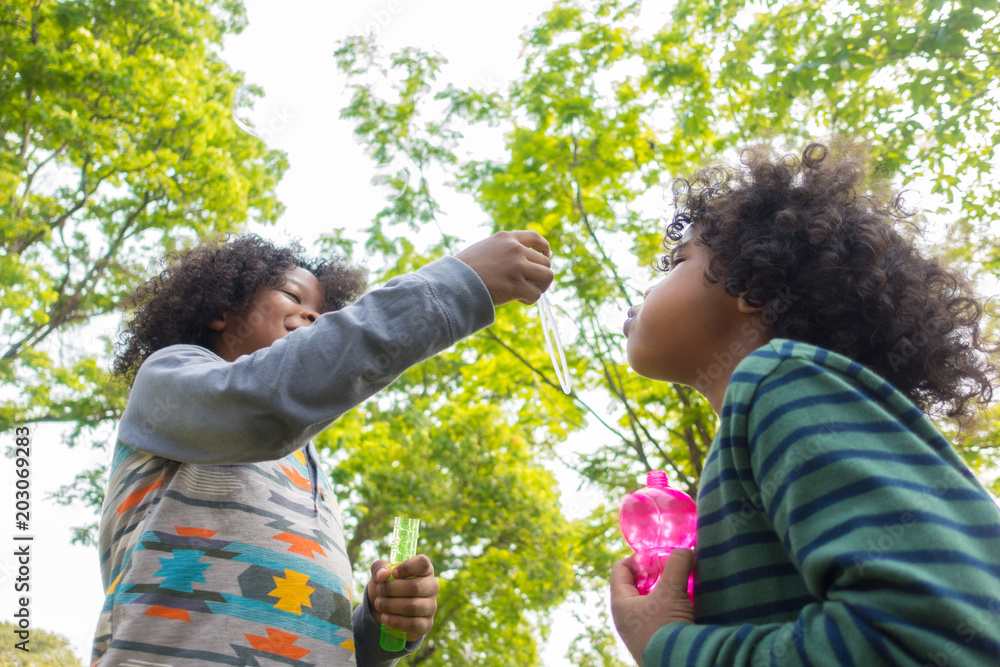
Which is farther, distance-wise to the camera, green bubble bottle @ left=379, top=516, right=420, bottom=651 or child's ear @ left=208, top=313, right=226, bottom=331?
child's ear @ left=208, top=313, right=226, bottom=331

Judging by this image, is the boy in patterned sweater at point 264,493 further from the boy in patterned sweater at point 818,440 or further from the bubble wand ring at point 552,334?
the boy in patterned sweater at point 818,440

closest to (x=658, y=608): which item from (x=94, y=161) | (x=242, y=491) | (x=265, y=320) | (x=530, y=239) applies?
(x=530, y=239)

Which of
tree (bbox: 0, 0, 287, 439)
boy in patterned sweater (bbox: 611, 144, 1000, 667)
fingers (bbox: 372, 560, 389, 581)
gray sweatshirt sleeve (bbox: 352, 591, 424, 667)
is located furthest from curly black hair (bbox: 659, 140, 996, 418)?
tree (bbox: 0, 0, 287, 439)

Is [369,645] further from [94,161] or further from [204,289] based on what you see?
[94,161]

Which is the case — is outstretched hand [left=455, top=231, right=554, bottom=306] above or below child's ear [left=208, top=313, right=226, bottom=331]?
below

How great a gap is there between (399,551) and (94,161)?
7.79 metres

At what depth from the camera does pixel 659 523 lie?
109 centimetres

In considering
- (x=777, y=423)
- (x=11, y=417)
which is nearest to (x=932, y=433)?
(x=777, y=423)

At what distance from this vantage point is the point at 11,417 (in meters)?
6.65

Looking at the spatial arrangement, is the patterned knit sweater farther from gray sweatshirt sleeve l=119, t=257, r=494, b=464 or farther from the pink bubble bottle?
the pink bubble bottle

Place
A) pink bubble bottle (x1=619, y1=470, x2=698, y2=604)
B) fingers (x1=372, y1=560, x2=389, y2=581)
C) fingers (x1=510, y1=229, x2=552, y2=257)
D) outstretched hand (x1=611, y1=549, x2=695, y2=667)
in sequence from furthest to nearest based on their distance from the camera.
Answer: fingers (x1=372, y1=560, x2=389, y2=581) < fingers (x1=510, y1=229, x2=552, y2=257) < pink bubble bottle (x1=619, y1=470, x2=698, y2=604) < outstretched hand (x1=611, y1=549, x2=695, y2=667)

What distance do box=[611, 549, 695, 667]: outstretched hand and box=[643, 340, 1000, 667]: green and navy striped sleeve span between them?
3 cm

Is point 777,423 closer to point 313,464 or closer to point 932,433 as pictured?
point 932,433

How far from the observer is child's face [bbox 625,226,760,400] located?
1.23 metres
